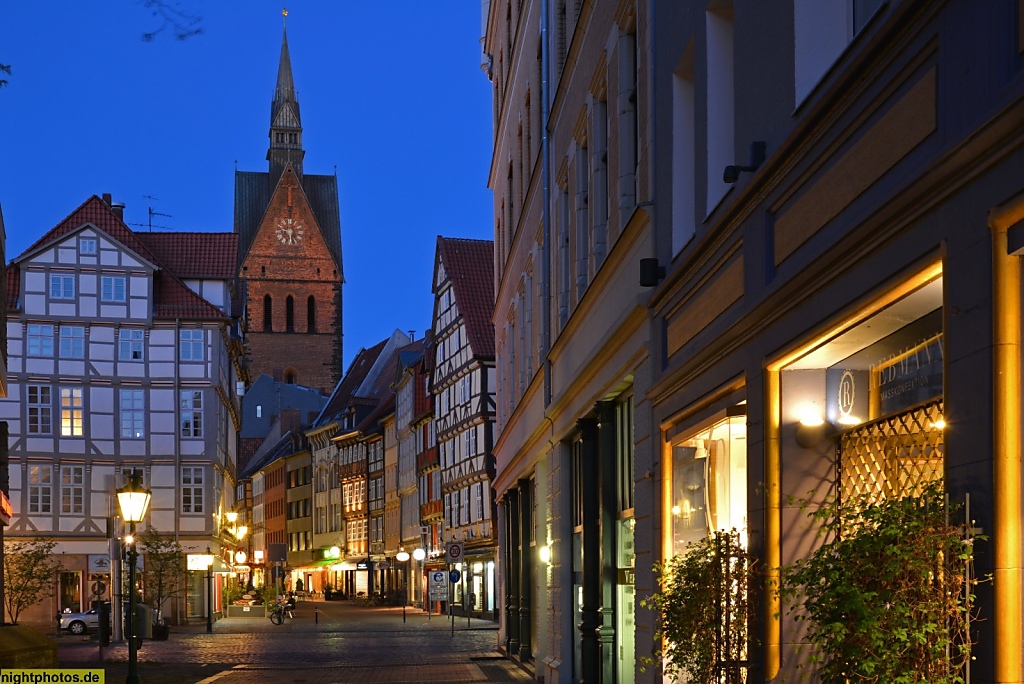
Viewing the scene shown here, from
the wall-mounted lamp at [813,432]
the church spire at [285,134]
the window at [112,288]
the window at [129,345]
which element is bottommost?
the wall-mounted lamp at [813,432]

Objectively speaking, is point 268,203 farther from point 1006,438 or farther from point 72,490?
point 1006,438

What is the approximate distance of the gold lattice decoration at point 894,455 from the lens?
666 cm

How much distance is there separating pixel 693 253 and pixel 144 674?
65.7 ft

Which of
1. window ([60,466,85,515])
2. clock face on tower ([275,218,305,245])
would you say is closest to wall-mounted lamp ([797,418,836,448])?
window ([60,466,85,515])

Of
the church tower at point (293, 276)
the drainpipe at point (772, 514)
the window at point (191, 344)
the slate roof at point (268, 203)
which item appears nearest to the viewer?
the drainpipe at point (772, 514)

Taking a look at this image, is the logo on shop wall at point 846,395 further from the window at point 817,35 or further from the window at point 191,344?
the window at point 191,344

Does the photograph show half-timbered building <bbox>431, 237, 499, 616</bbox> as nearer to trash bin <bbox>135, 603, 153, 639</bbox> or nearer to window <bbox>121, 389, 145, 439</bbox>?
window <bbox>121, 389, 145, 439</bbox>

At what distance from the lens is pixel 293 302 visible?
143 metres

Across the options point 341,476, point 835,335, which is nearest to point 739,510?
point 835,335

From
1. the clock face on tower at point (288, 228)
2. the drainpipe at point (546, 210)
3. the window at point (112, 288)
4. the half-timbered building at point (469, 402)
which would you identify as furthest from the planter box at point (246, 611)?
the clock face on tower at point (288, 228)

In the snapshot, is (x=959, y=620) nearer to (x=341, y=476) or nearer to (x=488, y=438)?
(x=488, y=438)

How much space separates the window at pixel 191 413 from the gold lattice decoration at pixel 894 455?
169 feet

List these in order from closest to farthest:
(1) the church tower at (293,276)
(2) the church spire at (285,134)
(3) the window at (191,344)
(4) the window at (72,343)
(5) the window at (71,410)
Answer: (4) the window at (72,343) < (5) the window at (71,410) < (3) the window at (191,344) < (1) the church tower at (293,276) < (2) the church spire at (285,134)

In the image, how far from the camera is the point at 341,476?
9931cm
